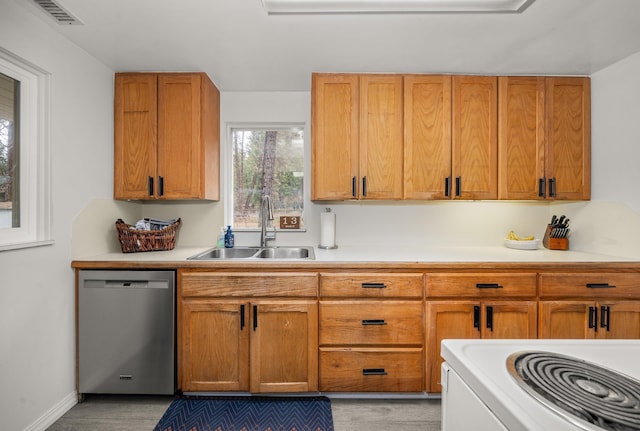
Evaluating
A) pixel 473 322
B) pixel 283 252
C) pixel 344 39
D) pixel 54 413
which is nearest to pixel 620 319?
pixel 473 322

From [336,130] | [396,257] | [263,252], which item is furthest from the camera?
[263,252]

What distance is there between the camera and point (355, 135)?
93.7 inches

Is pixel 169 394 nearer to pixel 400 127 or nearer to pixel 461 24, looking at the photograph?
pixel 400 127

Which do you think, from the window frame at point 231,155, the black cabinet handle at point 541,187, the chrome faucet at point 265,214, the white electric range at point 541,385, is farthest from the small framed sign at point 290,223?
the white electric range at point 541,385

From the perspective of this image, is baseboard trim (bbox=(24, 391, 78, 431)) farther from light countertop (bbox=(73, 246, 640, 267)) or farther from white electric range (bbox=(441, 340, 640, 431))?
white electric range (bbox=(441, 340, 640, 431))

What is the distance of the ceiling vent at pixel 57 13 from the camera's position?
1.62 meters

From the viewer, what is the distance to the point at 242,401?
2035mm

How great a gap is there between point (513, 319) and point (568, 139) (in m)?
1.46

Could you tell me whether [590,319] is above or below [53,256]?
below

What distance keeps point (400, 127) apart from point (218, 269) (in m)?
1.66

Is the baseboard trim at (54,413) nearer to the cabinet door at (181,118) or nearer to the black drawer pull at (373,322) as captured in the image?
the cabinet door at (181,118)

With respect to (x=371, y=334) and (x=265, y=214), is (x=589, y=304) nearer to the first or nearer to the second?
(x=371, y=334)

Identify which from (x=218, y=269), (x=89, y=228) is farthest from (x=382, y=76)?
(x=89, y=228)

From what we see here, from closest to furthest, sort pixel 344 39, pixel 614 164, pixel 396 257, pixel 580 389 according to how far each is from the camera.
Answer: pixel 580 389 < pixel 344 39 < pixel 396 257 < pixel 614 164
